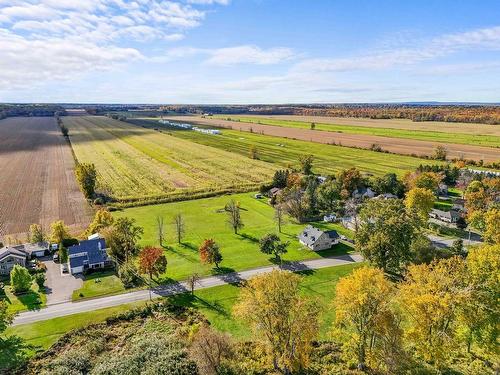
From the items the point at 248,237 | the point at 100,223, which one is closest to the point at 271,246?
the point at 248,237

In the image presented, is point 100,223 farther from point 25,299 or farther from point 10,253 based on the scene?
point 25,299

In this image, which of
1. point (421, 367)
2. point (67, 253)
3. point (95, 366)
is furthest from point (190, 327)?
point (67, 253)

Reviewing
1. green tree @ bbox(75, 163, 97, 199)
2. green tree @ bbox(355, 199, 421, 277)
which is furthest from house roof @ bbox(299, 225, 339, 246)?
green tree @ bbox(75, 163, 97, 199)

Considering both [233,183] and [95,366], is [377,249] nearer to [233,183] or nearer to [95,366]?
[95,366]

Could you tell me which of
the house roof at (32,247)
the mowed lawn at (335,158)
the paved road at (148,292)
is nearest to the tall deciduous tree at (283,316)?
the paved road at (148,292)

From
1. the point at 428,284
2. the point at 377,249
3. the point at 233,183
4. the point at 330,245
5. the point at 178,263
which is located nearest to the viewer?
the point at 428,284

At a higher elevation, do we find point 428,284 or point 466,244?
point 428,284
